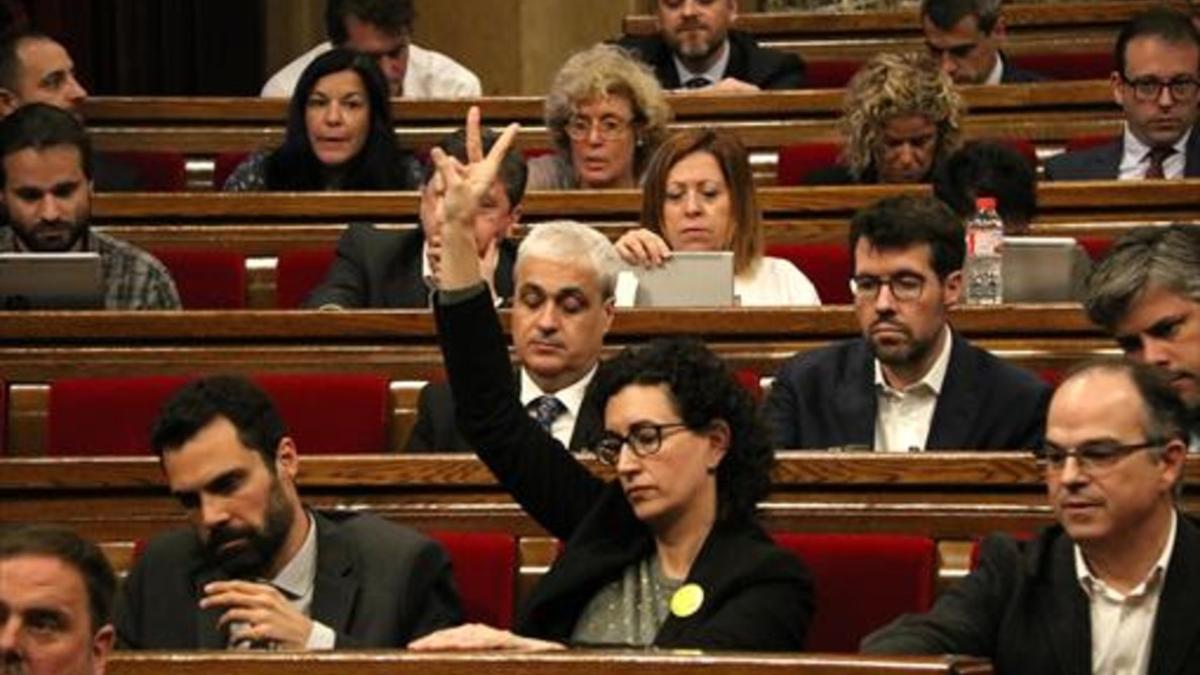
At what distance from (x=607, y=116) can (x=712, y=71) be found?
0.99 meters

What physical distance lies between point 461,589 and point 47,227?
1.42 meters

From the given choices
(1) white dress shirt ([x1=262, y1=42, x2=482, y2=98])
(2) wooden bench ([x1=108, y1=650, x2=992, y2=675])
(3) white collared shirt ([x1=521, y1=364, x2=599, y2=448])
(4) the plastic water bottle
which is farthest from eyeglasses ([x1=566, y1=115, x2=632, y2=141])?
(2) wooden bench ([x1=108, y1=650, x2=992, y2=675])

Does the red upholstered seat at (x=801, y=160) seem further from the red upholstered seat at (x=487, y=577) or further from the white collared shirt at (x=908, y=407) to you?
the red upholstered seat at (x=487, y=577)

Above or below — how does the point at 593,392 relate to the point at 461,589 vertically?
above

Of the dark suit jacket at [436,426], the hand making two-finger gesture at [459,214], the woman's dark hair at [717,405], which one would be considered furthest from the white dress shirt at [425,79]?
the woman's dark hair at [717,405]

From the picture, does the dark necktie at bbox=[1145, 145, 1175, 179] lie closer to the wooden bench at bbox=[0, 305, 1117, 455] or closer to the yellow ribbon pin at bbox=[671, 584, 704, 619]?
the wooden bench at bbox=[0, 305, 1117, 455]

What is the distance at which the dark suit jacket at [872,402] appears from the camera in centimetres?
355

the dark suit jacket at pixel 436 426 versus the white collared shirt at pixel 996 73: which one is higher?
the white collared shirt at pixel 996 73

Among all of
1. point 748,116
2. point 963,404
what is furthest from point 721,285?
point 748,116

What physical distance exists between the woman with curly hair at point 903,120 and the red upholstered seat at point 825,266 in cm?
32

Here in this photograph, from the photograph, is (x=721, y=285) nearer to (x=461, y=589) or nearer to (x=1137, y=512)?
(x=461, y=589)

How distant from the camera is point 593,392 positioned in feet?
10.5

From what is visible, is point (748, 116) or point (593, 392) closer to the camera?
point (593, 392)

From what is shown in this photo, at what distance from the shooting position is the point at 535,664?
2.53 metres
